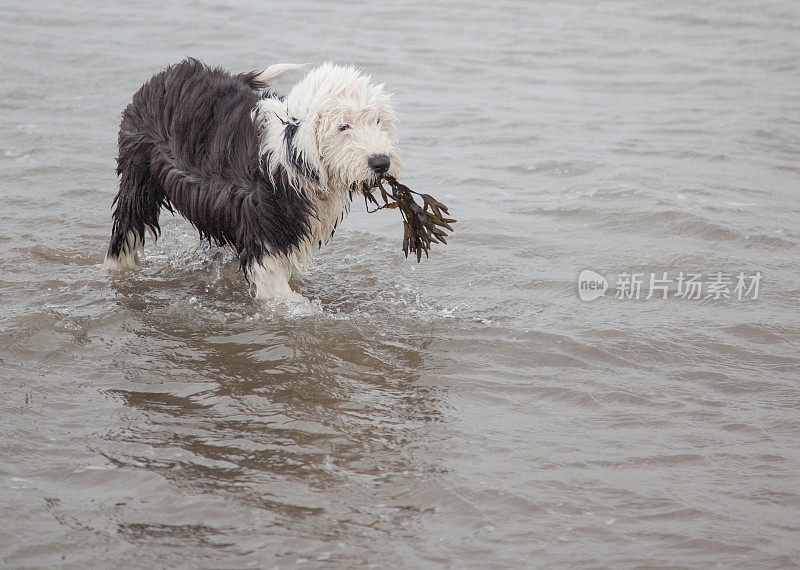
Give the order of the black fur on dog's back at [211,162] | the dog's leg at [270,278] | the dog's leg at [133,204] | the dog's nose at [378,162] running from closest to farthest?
the dog's nose at [378,162], the black fur on dog's back at [211,162], the dog's leg at [270,278], the dog's leg at [133,204]

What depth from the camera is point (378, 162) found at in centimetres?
453

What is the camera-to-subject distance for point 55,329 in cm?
502

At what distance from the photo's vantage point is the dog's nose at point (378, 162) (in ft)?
14.9

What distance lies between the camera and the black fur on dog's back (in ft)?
16.1

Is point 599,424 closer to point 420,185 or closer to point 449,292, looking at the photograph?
point 449,292

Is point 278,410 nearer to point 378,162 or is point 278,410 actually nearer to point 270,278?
point 270,278

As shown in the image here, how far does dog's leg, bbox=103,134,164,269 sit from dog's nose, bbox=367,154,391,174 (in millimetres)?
1572

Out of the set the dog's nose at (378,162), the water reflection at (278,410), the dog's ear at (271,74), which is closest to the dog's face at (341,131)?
the dog's nose at (378,162)

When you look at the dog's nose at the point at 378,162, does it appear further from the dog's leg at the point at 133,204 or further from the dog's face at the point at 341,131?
the dog's leg at the point at 133,204

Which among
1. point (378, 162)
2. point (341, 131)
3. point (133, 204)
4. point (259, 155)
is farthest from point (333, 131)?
point (133, 204)

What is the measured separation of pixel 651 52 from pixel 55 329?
9.27 meters

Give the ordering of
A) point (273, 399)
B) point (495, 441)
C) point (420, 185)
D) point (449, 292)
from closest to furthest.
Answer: point (495, 441) < point (273, 399) < point (449, 292) < point (420, 185)

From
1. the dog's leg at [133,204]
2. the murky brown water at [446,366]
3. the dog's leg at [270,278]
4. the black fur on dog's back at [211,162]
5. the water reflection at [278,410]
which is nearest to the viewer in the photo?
the murky brown water at [446,366]

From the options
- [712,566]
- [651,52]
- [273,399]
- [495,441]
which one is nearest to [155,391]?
[273,399]
